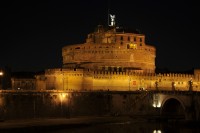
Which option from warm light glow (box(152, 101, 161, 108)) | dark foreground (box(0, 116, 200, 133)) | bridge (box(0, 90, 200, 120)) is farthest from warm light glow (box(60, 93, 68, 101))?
warm light glow (box(152, 101, 161, 108))

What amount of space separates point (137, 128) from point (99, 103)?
14.3 m

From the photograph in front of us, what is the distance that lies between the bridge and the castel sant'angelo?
5459 mm

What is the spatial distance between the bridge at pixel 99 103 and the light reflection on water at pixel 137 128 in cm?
460

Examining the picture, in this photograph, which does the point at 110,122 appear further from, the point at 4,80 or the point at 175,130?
the point at 4,80

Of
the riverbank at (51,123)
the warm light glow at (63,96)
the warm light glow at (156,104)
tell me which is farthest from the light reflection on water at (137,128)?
the warm light glow at (63,96)

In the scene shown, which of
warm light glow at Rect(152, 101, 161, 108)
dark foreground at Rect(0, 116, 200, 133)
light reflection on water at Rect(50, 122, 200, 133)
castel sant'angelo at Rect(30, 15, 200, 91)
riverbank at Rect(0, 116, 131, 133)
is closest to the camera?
riverbank at Rect(0, 116, 131, 133)

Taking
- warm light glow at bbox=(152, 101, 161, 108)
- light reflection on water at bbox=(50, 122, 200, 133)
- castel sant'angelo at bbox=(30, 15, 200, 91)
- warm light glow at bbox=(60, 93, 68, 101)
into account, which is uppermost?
castel sant'angelo at bbox=(30, 15, 200, 91)

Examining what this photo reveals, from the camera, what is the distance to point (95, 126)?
62.2 meters

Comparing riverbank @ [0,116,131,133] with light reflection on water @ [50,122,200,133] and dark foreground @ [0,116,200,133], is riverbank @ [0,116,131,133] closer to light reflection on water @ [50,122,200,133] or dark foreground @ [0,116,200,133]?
dark foreground @ [0,116,200,133]

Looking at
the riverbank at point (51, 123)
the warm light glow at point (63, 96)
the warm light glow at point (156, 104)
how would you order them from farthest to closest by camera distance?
the warm light glow at point (156, 104) → the warm light glow at point (63, 96) → the riverbank at point (51, 123)

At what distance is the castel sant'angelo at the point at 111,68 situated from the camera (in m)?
79.6

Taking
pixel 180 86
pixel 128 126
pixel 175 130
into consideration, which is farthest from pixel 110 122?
pixel 180 86

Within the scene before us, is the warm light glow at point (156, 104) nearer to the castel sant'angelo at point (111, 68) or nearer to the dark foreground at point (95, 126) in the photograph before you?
the dark foreground at point (95, 126)

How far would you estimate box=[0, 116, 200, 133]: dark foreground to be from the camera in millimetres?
57719
